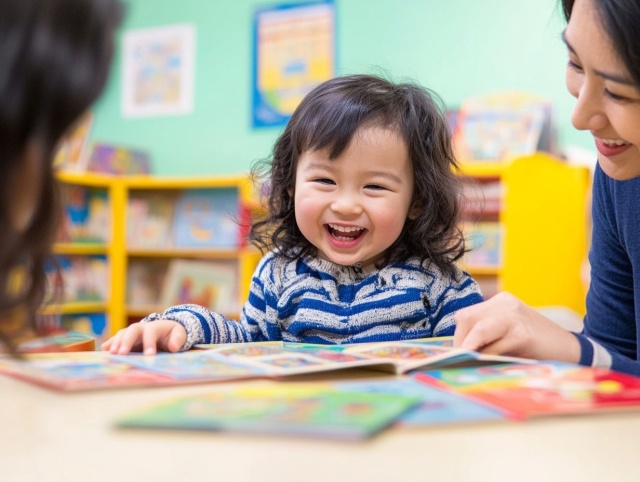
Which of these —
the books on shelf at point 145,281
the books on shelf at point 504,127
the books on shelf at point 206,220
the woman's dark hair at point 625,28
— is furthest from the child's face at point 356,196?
the books on shelf at point 145,281

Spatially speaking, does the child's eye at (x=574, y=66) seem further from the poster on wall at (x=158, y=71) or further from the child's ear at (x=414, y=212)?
the poster on wall at (x=158, y=71)

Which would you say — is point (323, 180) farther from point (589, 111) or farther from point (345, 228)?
point (589, 111)

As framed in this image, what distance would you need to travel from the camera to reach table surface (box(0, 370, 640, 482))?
0.39 metres

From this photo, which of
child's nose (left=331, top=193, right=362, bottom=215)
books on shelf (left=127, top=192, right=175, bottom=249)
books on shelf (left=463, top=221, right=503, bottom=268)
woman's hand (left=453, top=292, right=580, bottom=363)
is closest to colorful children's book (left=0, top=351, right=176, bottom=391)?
woman's hand (left=453, top=292, right=580, bottom=363)

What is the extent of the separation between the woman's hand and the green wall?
2525 millimetres

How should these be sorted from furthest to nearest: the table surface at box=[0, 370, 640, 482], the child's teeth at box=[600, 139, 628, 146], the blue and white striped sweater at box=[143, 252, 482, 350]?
the blue and white striped sweater at box=[143, 252, 482, 350] → the child's teeth at box=[600, 139, 628, 146] → the table surface at box=[0, 370, 640, 482]

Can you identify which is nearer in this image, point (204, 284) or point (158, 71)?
point (204, 284)

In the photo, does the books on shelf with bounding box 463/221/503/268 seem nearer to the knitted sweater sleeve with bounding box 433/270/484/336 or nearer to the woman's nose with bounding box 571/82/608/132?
the knitted sweater sleeve with bounding box 433/270/484/336

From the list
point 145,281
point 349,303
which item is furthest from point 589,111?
point 145,281

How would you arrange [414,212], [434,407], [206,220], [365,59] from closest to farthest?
1. [434,407]
2. [414,212]
3. [365,59]
4. [206,220]

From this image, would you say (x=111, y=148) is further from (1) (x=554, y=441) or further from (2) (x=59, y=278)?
(1) (x=554, y=441)

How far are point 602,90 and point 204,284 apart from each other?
348cm

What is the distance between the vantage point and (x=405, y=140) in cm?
122

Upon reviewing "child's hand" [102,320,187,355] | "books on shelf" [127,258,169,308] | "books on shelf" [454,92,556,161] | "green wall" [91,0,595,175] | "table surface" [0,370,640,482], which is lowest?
"books on shelf" [127,258,169,308]
